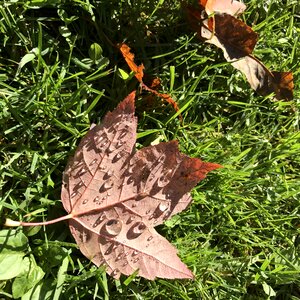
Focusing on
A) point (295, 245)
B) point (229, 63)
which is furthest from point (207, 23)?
point (295, 245)

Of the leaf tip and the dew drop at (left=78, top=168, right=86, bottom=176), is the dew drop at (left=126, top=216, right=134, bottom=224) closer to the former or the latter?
the dew drop at (left=78, top=168, right=86, bottom=176)

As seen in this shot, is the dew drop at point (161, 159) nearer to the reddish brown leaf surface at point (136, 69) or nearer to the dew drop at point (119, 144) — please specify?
the dew drop at point (119, 144)

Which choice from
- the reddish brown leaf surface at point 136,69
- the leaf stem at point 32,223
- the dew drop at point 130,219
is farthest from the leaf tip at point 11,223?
the reddish brown leaf surface at point 136,69

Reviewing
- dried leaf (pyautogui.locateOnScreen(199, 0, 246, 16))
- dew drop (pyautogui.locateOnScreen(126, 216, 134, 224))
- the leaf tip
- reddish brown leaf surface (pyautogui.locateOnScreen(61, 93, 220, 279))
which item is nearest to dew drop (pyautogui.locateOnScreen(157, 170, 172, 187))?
reddish brown leaf surface (pyautogui.locateOnScreen(61, 93, 220, 279))

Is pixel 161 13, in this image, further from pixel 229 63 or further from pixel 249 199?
pixel 249 199

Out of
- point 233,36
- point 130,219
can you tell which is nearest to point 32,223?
point 130,219

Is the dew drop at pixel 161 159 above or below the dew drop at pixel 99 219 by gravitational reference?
above

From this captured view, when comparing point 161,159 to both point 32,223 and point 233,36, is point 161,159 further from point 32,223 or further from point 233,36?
point 233,36
